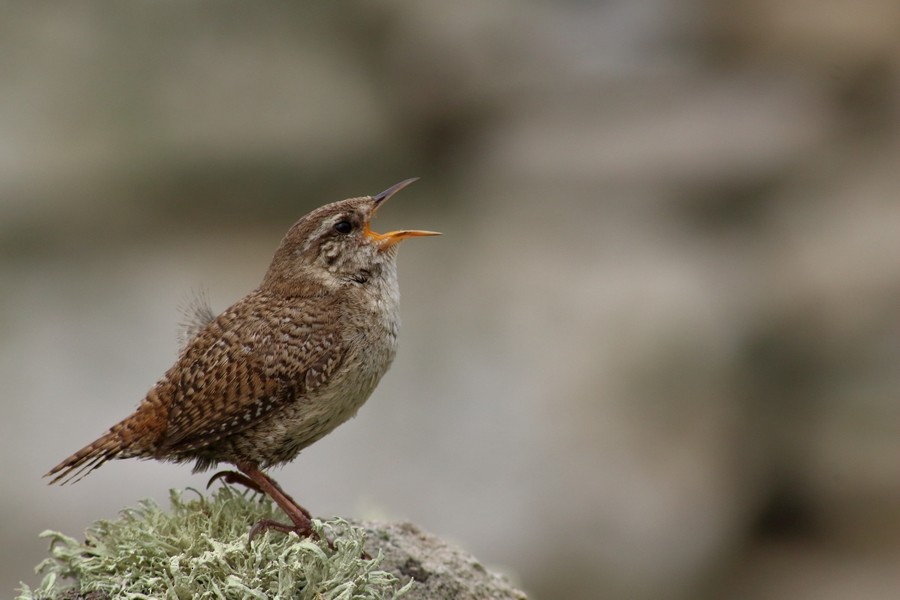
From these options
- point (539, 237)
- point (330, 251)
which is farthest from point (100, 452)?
point (539, 237)

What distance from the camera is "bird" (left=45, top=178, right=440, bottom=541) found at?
3178 mm

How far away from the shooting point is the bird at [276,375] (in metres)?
3.18

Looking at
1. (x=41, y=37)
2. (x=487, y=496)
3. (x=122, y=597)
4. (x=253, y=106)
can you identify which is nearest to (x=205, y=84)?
(x=253, y=106)

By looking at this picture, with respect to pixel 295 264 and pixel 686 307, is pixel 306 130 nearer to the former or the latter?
pixel 686 307

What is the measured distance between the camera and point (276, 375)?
10.5 ft

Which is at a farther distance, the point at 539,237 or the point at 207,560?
the point at 539,237

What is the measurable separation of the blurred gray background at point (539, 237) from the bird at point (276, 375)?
524 cm

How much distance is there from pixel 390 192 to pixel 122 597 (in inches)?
61.0

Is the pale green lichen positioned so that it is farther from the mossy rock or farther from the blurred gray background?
the blurred gray background

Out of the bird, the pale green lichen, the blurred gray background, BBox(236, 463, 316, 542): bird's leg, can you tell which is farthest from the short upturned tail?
the blurred gray background

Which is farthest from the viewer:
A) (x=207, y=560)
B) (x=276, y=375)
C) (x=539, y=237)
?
(x=539, y=237)

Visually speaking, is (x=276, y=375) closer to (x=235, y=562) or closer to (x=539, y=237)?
(x=235, y=562)

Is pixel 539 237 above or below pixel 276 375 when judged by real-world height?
above

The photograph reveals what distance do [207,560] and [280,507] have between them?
47cm
